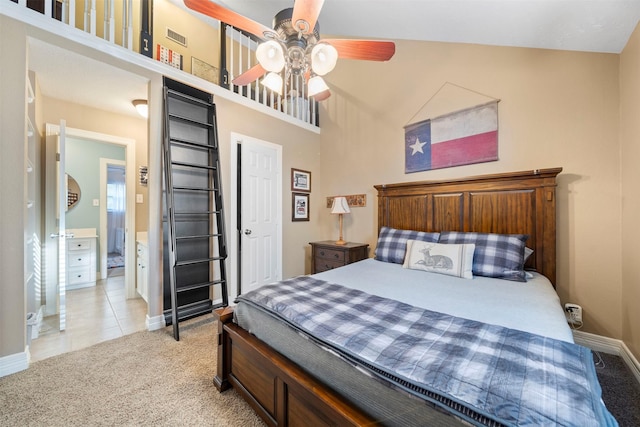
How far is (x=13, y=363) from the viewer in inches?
67.4

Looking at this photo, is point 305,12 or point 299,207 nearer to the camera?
point 305,12

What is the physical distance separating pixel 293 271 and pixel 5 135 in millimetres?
3058

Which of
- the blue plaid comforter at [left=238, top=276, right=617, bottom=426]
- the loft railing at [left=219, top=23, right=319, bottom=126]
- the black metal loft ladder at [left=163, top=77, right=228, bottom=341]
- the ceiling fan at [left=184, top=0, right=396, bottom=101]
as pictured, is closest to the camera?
the blue plaid comforter at [left=238, top=276, right=617, bottom=426]

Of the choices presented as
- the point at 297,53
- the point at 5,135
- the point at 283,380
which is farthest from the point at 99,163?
the point at 283,380

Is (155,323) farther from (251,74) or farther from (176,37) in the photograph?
(176,37)

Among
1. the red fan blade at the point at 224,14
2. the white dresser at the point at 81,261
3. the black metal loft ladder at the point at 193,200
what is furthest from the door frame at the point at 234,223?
the white dresser at the point at 81,261

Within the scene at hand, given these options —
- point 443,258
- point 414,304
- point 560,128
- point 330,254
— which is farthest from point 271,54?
point 560,128

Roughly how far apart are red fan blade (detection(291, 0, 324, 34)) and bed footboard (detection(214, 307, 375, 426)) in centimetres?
183

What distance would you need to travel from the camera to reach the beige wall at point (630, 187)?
1712 millimetres

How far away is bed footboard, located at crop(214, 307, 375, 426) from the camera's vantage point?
3.10ft

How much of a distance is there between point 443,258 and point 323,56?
1791 mm

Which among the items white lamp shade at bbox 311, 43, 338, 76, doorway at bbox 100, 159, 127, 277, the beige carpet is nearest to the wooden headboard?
white lamp shade at bbox 311, 43, 338, 76

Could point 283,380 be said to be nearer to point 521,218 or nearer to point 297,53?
point 297,53

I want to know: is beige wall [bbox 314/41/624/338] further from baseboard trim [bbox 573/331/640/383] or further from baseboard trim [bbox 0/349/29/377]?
baseboard trim [bbox 0/349/29/377]
